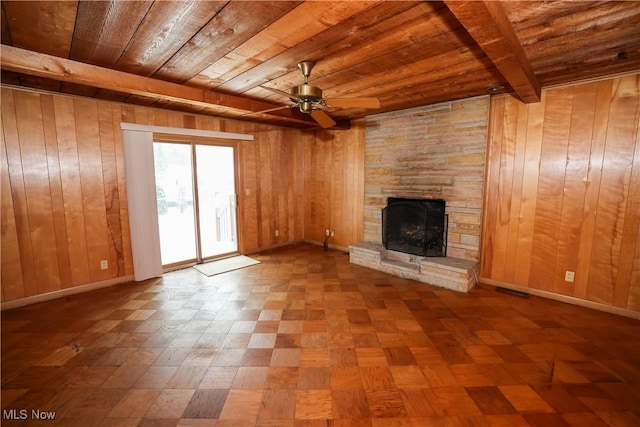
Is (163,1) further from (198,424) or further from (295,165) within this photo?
(295,165)

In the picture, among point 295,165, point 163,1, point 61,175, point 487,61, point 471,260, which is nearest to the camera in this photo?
point 163,1

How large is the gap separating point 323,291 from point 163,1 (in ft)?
9.76

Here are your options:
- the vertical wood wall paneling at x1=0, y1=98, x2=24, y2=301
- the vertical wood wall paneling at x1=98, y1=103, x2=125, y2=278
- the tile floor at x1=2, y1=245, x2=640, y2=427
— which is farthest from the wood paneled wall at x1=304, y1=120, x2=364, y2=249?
the vertical wood wall paneling at x1=0, y1=98, x2=24, y2=301

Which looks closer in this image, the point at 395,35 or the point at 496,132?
the point at 395,35

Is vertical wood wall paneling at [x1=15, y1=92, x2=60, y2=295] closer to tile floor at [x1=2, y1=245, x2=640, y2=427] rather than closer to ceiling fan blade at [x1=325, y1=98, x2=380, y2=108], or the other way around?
tile floor at [x1=2, y1=245, x2=640, y2=427]

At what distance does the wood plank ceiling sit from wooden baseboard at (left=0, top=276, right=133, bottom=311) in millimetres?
2293

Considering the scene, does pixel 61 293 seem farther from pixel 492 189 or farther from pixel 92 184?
pixel 492 189

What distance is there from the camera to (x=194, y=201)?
4.28m

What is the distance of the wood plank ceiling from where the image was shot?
1.55 m

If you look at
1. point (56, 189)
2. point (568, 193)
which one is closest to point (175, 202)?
point (56, 189)

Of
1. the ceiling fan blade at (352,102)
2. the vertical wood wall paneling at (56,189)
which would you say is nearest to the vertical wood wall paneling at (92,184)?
the vertical wood wall paneling at (56,189)

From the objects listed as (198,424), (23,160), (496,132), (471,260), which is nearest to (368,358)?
(198,424)

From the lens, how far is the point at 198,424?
5.10 feet

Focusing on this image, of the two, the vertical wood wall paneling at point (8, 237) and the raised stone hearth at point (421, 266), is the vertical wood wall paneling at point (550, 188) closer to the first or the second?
the raised stone hearth at point (421, 266)
